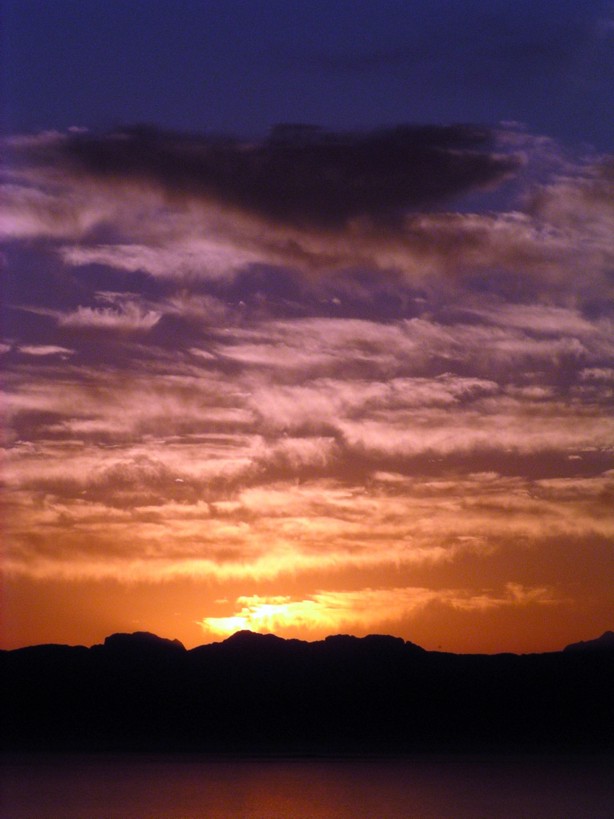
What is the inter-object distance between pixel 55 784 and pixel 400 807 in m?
71.0

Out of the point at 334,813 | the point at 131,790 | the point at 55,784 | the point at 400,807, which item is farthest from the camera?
the point at 55,784

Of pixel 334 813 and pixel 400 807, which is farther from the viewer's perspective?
pixel 400 807

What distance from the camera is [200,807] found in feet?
469

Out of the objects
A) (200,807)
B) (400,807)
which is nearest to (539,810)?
(400,807)

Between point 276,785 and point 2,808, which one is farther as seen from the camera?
point 276,785

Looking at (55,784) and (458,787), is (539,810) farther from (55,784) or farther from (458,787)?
(55,784)

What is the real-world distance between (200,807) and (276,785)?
52.4 m

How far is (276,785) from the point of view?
19300cm

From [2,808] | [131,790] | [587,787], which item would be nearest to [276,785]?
[131,790]

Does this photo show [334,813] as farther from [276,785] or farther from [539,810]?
[276,785]

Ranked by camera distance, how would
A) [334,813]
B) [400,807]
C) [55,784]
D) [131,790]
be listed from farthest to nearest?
1. [55,784]
2. [131,790]
3. [400,807]
4. [334,813]

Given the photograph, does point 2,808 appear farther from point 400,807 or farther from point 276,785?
point 276,785

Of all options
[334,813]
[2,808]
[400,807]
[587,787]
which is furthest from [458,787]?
[2,808]

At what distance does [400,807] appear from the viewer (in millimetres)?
144125
